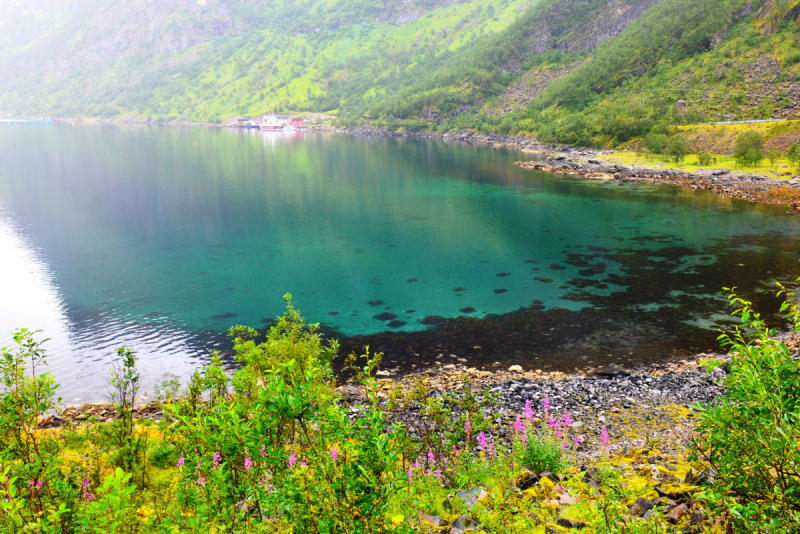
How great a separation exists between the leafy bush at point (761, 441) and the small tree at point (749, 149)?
3062 inches

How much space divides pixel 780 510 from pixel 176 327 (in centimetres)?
2304

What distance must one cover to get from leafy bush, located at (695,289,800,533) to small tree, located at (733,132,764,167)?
77774mm

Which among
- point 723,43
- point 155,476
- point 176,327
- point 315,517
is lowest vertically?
point 176,327

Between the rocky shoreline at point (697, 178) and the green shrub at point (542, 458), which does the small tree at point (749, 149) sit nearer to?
the rocky shoreline at point (697, 178)

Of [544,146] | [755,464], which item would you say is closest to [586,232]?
[755,464]

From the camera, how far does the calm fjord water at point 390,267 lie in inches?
822

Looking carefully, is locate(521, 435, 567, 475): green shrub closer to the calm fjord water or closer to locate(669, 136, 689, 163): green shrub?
the calm fjord water

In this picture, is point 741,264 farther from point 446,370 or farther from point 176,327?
point 176,327

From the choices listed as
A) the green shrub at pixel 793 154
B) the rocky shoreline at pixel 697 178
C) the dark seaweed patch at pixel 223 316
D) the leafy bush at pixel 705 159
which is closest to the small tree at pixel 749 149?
the green shrub at pixel 793 154

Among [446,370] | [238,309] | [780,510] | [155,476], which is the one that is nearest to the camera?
[780,510]

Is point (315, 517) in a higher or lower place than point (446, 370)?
higher

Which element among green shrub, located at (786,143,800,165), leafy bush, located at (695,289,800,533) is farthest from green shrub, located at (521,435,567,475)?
green shrub, located at (786,143,800,165)

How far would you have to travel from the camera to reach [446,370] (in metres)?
18.2

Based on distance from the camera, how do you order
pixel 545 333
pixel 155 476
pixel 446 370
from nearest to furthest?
pixel 155 476 < pixel 446 370 < pixel 545 333
